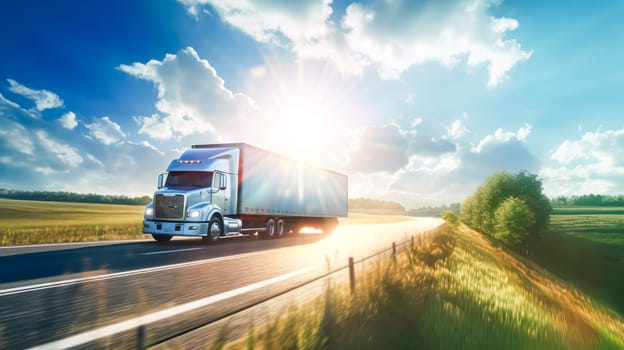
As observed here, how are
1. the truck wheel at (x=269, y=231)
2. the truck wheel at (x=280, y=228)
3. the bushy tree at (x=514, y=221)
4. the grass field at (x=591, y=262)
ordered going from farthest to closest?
the grass field at (x=591, y=262) → the bushy tree at (x=514, y=221) → the truck wheel at (x=280, y=228) → the truck wheel at (x=269, y=231)

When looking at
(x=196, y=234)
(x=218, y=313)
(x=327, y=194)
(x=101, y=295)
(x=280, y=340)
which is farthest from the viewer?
(x=327, y=194)

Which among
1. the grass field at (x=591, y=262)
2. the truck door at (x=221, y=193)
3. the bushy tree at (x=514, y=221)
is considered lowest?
the grass field at (x=591, y=262)

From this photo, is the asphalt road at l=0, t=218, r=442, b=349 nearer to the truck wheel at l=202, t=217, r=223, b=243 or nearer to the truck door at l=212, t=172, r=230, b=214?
the truck wheel at l=202, t=217, r=223, b=243

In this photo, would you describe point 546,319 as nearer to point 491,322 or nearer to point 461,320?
point 491,322

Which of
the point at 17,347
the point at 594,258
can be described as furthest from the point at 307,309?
the point at 594,258

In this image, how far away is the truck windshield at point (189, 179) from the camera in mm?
16297

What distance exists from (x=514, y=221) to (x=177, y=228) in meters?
52.4

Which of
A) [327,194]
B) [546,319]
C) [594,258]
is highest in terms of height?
[327,194]

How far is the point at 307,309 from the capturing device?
464cm

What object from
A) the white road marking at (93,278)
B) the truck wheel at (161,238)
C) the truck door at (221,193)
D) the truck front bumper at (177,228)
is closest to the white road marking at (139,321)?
the white road marking at (93,278)

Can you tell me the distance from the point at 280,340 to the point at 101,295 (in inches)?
159

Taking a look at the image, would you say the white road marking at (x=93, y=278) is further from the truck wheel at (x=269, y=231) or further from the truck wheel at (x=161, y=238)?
the truck wheel at (x=269, y=231)

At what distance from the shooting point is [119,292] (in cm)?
627

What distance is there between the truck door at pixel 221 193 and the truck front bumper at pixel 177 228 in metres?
1.41
